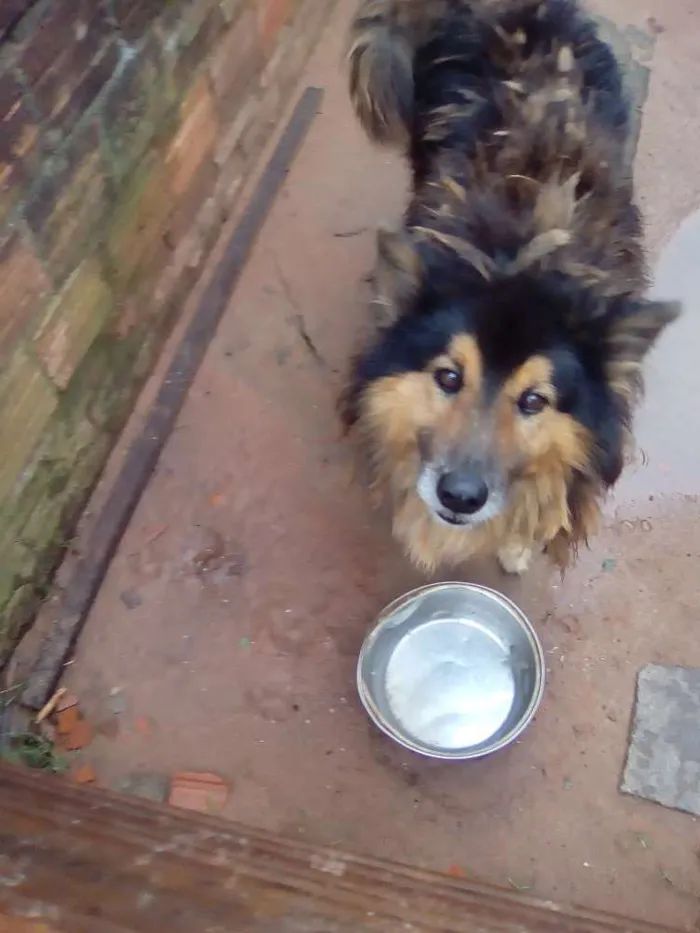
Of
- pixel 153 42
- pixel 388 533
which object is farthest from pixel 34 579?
pixel 153 42

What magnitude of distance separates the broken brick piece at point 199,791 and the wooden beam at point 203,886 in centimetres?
44

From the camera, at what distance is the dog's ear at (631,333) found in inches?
63.6

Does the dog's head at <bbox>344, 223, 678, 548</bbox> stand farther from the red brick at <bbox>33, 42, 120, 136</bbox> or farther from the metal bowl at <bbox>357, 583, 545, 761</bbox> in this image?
the red brick at <bbox>33, 42, 120, 136</bbox>

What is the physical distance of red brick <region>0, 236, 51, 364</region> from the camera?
181 centimetres

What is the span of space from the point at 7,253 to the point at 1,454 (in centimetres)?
46

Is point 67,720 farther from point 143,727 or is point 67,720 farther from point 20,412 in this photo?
point 20,412

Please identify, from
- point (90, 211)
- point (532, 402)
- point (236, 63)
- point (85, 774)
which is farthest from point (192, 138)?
point (85, 774)

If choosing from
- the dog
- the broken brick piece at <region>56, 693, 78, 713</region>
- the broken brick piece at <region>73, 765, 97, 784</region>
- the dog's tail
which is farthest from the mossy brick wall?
the dog

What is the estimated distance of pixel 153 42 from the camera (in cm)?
223

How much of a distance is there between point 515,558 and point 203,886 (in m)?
1.19

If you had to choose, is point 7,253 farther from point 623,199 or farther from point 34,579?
point 623,199

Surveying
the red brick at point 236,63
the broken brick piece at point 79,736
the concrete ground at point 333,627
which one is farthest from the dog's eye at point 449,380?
the red brick at point 236,63

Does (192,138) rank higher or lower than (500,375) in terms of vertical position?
higher

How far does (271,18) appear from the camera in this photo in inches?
116
